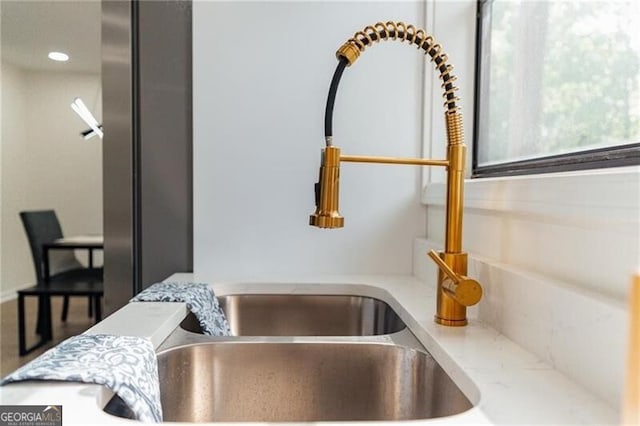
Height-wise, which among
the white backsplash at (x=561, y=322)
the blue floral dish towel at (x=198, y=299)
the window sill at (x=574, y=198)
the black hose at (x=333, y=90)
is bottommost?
the blue floral dish towel at (x=198, y=299)

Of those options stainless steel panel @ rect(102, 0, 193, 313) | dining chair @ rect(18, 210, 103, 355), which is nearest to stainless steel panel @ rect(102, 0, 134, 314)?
stainless steel panel @ rect(102, 0, 193, 313)

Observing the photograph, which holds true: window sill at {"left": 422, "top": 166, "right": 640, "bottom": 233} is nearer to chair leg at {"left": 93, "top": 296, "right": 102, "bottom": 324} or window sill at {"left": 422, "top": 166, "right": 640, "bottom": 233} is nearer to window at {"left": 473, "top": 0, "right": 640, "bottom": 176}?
window at {"left": 473, "top": 0, "right": 640, "bottom": 176}

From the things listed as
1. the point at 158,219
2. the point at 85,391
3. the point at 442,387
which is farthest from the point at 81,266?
the point at 442,387

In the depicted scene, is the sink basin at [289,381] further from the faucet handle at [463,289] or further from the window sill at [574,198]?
the window sill at [574,198]

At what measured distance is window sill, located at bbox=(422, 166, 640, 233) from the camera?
51cm

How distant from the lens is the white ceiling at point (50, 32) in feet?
4.40

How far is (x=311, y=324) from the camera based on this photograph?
1179mm

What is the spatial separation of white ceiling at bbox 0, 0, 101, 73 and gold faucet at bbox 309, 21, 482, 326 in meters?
0.91

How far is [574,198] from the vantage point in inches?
23.8

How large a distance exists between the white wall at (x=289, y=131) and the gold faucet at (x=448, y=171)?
500mm

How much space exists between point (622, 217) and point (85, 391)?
0.63 m

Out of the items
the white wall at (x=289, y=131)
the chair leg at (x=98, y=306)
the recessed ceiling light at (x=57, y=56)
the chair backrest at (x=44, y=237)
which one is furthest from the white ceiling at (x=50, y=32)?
the chair leg at (x=98, y=306)

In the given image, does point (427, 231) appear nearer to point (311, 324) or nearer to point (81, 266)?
point (311, 324)

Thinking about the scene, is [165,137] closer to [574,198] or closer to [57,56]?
[57,56]
